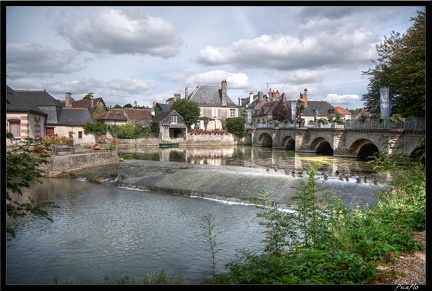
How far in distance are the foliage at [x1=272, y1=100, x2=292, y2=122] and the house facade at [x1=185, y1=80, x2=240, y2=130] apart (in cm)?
730

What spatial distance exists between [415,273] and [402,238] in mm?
1250

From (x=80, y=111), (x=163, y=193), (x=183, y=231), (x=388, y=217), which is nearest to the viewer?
(x=388, y=217)

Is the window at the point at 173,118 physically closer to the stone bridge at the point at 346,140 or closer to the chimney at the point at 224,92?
the chimney at the point at 224,92

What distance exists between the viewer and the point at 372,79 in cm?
2966

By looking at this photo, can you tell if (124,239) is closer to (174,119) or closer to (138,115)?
(174,119)

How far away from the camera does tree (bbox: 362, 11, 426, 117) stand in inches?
754

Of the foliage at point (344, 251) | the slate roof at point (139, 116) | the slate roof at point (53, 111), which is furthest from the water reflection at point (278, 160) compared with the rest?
the slate roof at point (139, 116)

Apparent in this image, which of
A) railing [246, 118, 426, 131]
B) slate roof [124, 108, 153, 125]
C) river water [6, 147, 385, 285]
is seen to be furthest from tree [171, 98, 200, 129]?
river water [6, 147, 385, 285]

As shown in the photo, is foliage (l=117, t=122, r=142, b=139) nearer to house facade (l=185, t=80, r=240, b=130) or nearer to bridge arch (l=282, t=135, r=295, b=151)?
house facade (l=185, t=80, r=240, b=130)

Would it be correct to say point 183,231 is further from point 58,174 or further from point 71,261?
point 58,174

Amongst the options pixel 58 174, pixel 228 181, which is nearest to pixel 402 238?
pixel 228 181

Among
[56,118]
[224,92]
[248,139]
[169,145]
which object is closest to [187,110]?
[169,145]

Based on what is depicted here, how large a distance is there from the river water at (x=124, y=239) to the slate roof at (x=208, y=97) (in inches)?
1856

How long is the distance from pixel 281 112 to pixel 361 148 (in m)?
33.3
